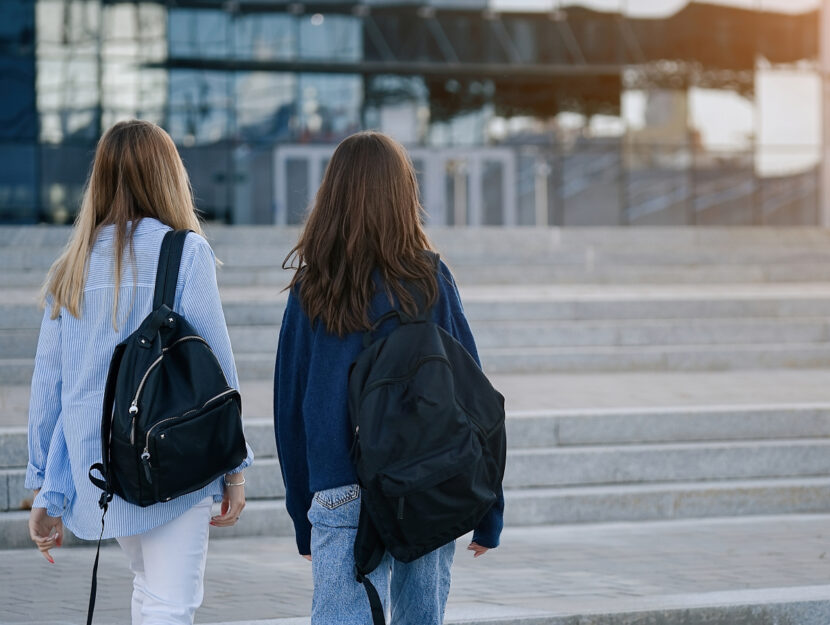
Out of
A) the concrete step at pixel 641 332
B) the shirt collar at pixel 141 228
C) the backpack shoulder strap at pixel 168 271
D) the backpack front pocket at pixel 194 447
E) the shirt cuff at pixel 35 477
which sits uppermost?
the shirt collar at pixel 141 228

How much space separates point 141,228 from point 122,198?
100mm

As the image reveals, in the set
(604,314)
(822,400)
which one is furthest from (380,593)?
(604,314)

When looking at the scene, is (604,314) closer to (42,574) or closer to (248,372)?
(248,372)

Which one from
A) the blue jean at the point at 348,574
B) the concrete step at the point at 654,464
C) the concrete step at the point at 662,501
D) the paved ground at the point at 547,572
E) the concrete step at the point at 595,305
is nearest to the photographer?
the blue jean at the point at 348,574

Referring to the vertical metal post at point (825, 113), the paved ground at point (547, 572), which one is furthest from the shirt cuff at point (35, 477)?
the vertical metal post at point (825, 113)

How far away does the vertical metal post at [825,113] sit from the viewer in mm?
30266

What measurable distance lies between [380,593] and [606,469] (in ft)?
15.8

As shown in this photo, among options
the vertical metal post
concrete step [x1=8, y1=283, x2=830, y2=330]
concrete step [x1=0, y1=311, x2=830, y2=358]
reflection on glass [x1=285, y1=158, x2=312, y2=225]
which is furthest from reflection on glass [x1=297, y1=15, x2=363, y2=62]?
concrete step [x1=0, y1=311, x2=830, y2=358]

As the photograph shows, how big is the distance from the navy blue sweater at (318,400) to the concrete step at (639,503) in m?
3.79

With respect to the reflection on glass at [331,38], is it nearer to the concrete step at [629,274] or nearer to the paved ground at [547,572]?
the concrete step at [629,274]

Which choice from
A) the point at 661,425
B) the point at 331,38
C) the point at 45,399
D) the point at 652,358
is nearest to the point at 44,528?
the point at 45,399

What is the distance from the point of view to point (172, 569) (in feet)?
9.96

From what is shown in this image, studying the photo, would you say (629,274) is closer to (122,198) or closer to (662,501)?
(662,501)

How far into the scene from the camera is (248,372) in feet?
34.0
